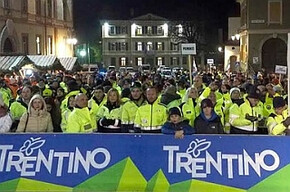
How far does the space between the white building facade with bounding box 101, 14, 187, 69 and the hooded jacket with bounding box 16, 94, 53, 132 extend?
10877 centimetres

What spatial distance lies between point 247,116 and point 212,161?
1951 mm

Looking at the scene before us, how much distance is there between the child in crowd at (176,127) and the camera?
9.62m

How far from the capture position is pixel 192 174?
9.41 metres

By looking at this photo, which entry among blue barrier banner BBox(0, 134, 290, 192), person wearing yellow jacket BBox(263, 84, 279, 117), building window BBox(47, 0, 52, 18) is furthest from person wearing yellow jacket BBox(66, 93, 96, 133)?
building window BBox(47, 0, 52, 18)

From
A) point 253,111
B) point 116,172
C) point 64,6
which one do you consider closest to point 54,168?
point 116,172

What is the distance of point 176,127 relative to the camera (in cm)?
977

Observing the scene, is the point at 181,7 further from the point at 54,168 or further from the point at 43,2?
the point at 54,168

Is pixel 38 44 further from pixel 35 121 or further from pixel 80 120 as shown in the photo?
pixel 80 120

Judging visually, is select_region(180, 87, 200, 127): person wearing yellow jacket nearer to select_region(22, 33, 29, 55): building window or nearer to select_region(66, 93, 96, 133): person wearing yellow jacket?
select_region(66, 93, 96, 133): person wearing yellow jacket

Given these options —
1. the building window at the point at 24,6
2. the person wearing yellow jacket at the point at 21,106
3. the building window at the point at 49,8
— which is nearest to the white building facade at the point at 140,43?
the building window at the point at 49,8

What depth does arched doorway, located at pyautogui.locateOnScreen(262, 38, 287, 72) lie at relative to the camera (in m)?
55.4

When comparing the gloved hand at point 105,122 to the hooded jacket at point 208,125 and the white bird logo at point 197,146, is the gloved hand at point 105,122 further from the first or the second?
the white bird logo at point 197,146

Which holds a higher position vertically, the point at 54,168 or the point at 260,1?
the point at 260,1

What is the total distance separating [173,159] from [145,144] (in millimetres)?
509
